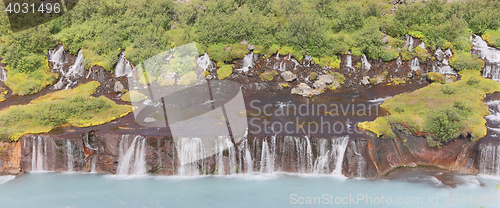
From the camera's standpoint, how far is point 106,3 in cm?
2864

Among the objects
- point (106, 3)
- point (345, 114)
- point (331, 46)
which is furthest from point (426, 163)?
point (106, 3)

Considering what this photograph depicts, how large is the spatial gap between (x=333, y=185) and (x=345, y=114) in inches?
191

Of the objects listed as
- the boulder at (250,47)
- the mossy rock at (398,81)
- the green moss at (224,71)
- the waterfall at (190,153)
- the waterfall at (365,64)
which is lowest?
the waterfall at (190,153)

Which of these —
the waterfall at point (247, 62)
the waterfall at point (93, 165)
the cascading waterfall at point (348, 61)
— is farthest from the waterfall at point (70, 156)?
the cascading waterfall at point (348, 61)

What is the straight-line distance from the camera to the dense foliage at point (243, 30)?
989 inches

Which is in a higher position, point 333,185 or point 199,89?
point 199,89

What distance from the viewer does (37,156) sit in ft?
56.2

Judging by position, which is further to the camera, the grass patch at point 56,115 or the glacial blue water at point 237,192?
the grass patch at point 56,115

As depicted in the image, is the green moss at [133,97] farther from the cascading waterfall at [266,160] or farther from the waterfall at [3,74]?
the cascading waterfall at [266,160]

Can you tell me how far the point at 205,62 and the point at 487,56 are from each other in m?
19.3

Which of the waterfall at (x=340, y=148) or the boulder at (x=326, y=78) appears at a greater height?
the boulder at (x=326, y=78)

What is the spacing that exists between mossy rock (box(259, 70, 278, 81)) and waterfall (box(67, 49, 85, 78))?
41.6ft

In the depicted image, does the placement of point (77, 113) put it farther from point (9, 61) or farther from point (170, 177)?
point (9, 61)

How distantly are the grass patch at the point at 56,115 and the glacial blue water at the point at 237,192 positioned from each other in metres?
2.26
